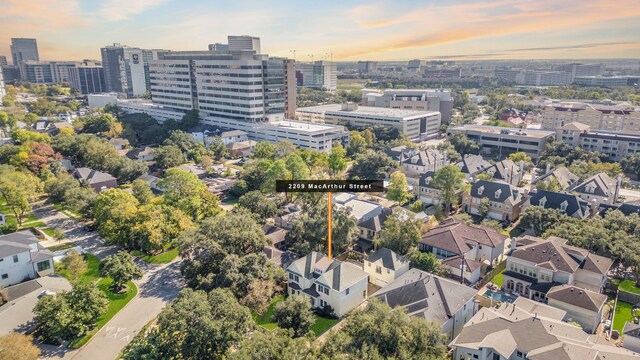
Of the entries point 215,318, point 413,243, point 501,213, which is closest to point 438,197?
point 501,213

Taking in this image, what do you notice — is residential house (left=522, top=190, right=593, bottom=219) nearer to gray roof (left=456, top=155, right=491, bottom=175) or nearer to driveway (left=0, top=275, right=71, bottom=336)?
gray roof (left=456, top=155, right=491, bottom=175)

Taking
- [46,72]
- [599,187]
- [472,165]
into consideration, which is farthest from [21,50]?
[599,187]

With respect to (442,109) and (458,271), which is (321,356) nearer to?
(458,271)

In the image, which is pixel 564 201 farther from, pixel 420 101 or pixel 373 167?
pixel 420 101

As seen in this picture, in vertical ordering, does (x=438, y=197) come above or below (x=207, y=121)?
below

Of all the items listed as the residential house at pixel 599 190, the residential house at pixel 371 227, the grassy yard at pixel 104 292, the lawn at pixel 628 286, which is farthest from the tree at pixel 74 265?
the residential house at pixel 599 190

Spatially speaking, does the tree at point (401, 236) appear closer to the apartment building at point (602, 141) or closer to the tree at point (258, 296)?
the tree at point (258, 296)
